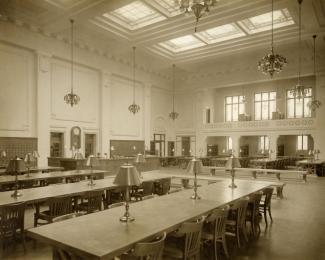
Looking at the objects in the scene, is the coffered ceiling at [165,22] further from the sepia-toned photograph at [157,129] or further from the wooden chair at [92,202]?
the wooden chair at [92,202]

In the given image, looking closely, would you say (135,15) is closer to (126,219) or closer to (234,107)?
(126,219)

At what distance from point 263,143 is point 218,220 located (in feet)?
62.6

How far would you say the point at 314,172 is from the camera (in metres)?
15.0

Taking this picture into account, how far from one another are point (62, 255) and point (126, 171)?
1100 mm

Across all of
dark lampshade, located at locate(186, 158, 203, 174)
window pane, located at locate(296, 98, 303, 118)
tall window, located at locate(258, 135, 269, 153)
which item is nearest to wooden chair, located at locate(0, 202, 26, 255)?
dark lampshade, located at locate(186, 158, 203, 174)

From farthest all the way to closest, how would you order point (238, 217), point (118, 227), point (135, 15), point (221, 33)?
point (221, 33) → point (135, 15) → point (238, 217) → point (118, 227)

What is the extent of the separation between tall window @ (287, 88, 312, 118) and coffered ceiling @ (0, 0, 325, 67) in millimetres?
6533

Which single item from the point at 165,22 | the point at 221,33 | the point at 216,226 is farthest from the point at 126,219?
the point at 221,33

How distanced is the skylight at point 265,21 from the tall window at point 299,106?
319 inches

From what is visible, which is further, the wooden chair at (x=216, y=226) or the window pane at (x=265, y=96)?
the window pane at (x=265, y=96)

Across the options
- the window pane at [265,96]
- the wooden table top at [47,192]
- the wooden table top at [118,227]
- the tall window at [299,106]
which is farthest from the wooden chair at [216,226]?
the window pane at [265,96]

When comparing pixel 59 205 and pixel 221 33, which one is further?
pixel 221 33

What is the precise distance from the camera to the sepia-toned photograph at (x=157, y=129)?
161 inches

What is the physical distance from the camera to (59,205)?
4961 mm
